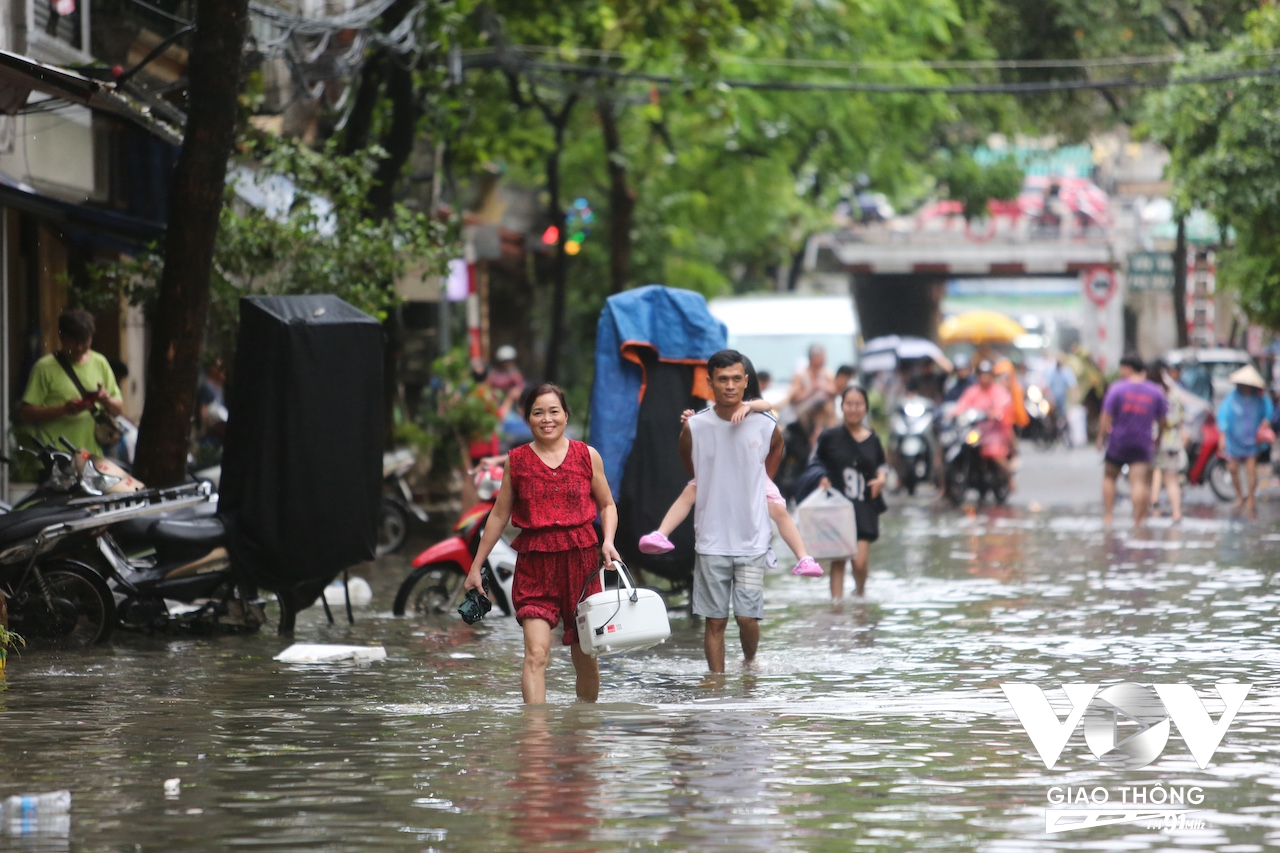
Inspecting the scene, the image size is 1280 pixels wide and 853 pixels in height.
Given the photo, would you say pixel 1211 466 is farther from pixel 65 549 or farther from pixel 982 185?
pixel 65 549

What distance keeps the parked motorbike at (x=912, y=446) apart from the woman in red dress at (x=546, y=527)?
18.6m

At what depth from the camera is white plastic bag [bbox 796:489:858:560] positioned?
14.1 metres

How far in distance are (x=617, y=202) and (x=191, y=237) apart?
17.2 metres

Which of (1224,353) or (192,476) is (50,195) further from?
(1224,353)

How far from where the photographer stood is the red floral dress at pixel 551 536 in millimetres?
9062

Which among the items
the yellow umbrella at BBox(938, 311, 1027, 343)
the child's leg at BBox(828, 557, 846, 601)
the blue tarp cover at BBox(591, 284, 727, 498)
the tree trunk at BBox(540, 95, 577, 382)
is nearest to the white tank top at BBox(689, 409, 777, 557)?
the blue tarp cover at BBox(591, 284, 727, 498)

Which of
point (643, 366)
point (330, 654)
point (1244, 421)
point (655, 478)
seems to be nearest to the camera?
point (330, 654)

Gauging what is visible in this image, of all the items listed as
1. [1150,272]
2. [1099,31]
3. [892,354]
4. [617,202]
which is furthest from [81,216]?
[892,354]

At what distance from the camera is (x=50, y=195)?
648 inches

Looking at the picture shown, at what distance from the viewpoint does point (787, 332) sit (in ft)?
98.2

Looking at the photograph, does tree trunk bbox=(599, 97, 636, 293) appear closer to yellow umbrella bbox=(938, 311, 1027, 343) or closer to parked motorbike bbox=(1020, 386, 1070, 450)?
parked motorbike bbox=(1020, 386, 1070, 450)

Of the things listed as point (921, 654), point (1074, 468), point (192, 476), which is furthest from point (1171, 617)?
point (1074, 468)

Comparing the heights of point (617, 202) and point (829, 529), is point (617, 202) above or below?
above

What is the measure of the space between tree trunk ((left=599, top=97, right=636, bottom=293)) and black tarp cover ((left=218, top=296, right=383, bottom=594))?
1647 cm
